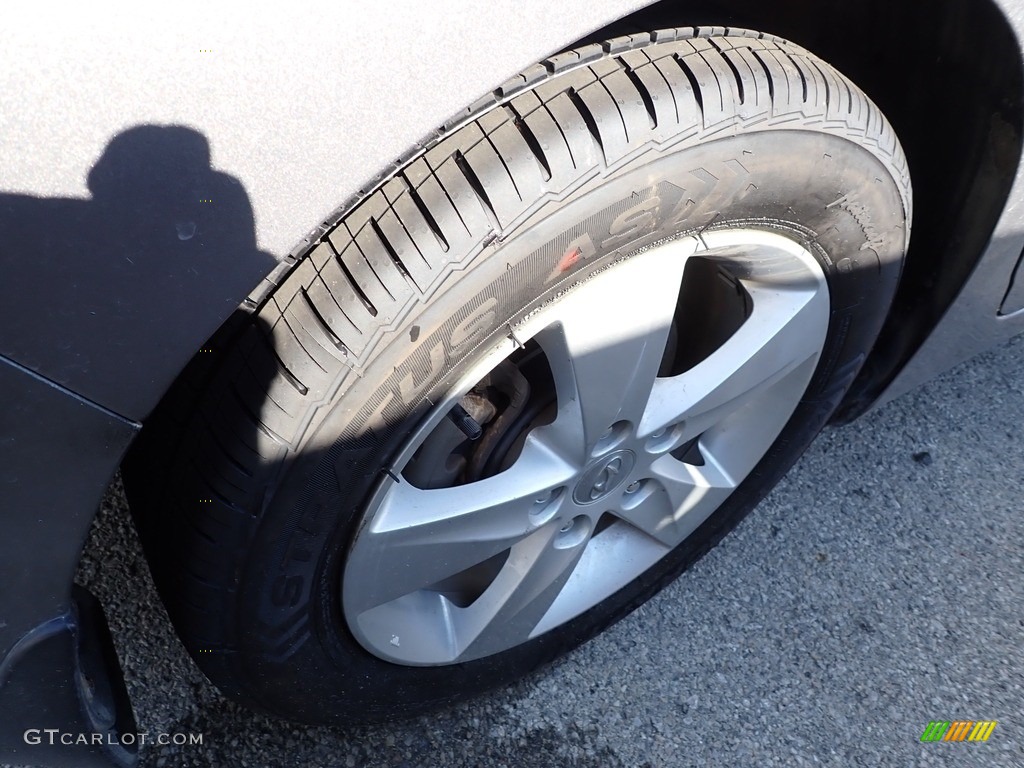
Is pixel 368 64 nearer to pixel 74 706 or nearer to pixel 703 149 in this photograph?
pixel 703 149

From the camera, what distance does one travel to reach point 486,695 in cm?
174

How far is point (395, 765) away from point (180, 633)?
0.57 m

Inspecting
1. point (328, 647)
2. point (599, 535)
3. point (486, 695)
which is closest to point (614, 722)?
point (486, 695)

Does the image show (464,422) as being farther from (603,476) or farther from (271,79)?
(271,79)

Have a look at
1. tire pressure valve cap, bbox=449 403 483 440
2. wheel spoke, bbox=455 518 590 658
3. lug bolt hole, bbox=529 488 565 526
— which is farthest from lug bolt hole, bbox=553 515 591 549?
tire pressure valve cap, bbox=449 403 483 440

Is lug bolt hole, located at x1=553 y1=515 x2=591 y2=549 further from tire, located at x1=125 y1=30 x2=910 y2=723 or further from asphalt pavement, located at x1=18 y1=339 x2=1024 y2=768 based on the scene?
asphalt pavement, located at x1=18 y1=339 x2=1024 y2=768

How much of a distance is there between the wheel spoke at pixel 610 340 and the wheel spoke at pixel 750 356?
103mm

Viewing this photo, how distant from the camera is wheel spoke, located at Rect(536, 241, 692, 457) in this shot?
118 cm

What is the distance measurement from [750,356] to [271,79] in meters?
0.93

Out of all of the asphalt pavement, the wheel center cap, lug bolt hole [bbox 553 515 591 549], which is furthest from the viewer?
the asphalt pavement

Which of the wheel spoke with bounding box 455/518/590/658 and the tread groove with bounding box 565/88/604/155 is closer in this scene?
the tread groove with bounding box 565/88/604/155

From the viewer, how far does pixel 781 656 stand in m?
1.85

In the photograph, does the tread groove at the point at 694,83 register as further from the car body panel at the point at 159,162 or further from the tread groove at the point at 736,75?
the car body panel at the point at 159,162

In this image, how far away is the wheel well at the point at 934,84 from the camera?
52.0 inches
